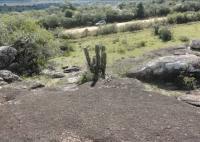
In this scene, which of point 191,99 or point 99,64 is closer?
point 191,99

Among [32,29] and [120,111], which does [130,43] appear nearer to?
[32,29]

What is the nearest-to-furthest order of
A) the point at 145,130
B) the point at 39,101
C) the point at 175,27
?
the point at 145,130, the point at 39,101, the point at 175,27

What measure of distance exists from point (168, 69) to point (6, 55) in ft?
43.2

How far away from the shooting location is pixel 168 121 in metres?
21.4

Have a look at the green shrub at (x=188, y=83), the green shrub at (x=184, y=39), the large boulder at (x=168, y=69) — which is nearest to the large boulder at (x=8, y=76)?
the large boulder at (x=168, y=69)

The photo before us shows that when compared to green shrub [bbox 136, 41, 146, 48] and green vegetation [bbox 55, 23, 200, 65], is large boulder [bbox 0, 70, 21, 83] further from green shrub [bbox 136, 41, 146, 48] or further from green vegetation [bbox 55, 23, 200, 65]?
green shrub [bbox 136, 41, 146, 48]

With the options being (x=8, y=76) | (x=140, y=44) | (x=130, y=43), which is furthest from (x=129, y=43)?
(x=8, y=76)

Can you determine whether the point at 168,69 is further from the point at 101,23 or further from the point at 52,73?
the point at 101,23

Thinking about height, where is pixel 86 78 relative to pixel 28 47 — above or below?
below

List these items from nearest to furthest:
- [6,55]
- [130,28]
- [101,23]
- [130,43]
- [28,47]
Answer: [6,55], [28,47], [130,43], [130,28], [101,23]

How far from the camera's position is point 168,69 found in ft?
99.4

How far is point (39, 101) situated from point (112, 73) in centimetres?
848

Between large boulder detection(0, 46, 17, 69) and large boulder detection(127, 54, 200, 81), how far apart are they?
33.2 feet

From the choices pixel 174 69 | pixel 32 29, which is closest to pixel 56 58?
pixel 32 29
